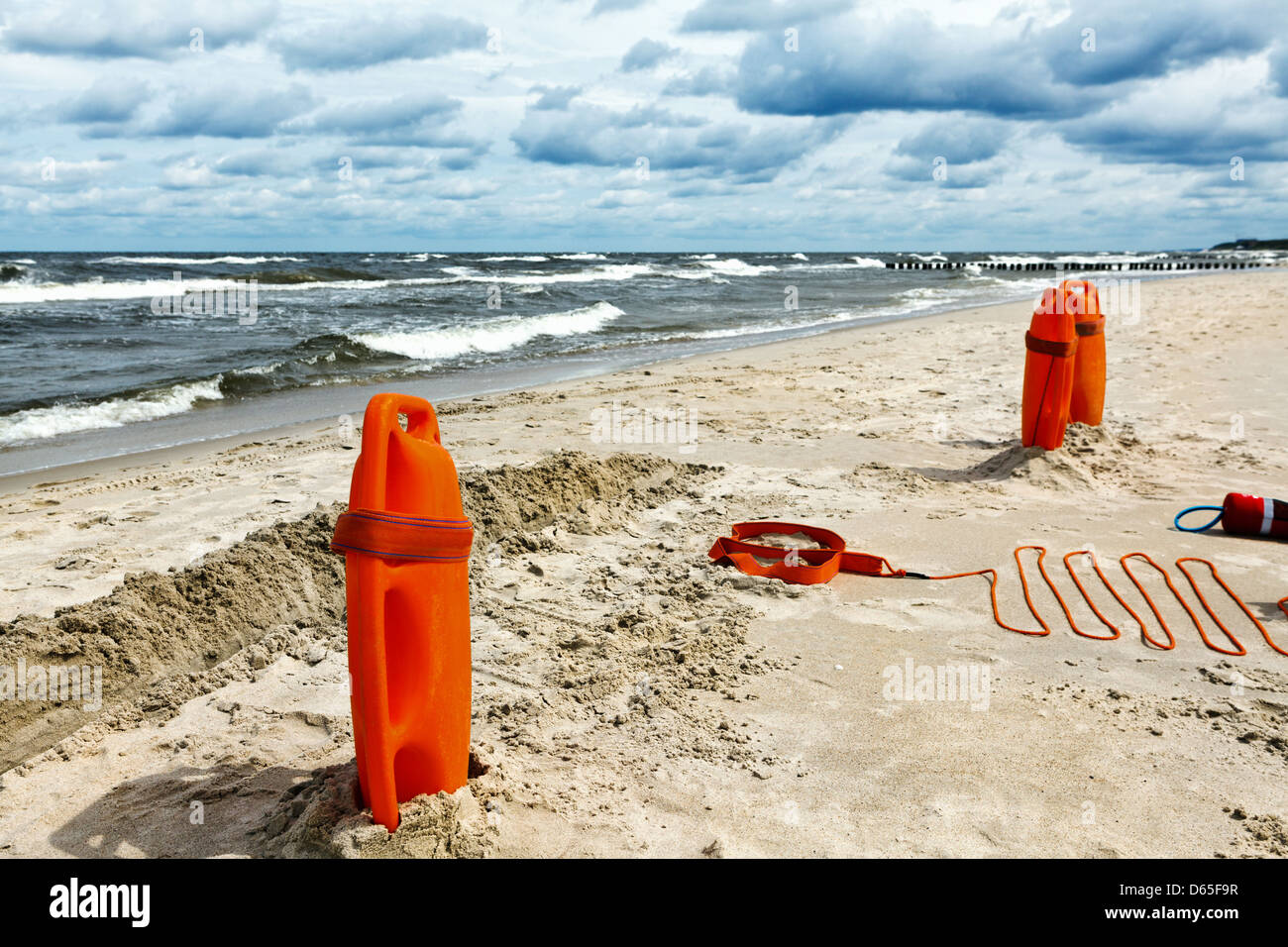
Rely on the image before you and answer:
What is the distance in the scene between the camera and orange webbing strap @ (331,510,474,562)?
210 cm

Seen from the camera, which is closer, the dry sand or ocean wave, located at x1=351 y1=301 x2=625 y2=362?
the dry sand

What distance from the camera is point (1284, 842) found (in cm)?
245

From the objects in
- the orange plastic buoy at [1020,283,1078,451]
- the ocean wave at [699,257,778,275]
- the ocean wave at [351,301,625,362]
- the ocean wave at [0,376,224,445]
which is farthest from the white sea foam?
the orange plastic buoy at [1020,283,1078,451]

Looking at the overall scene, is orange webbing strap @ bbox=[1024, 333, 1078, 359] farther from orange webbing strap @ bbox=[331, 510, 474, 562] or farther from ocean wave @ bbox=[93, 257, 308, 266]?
ocean wave @ bbox=[93, 257, 308, 266]

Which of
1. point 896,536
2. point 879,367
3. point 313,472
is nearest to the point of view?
point 896,536

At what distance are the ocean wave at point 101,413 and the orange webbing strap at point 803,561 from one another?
289 inches

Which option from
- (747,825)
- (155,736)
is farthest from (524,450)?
(747,825)

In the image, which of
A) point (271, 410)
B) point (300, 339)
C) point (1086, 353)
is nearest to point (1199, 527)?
point (1086, 353)

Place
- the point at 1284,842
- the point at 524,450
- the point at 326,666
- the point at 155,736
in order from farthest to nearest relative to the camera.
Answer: the point at 524,450
the point at 326,666
the point at 155,736
the point at 1284,842

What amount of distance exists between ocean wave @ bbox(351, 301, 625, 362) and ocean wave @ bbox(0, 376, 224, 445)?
159 inches

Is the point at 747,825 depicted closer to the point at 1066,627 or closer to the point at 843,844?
the point at 843,844

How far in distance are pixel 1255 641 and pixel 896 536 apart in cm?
177

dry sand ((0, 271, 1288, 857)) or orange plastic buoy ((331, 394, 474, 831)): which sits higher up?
orange plastic buoy ((331, 394, 474, 831))

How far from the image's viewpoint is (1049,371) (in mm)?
6062
